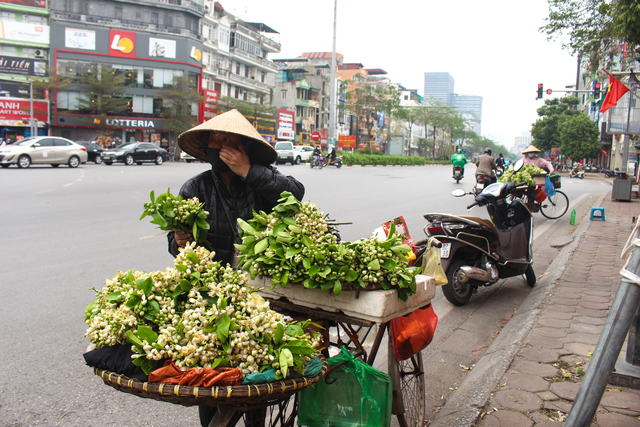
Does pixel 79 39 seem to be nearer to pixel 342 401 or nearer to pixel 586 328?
pixel 586 328

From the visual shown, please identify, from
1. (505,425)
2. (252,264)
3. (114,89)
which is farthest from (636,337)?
(114,89)

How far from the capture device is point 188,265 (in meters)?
1.71

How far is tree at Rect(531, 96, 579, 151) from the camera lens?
60.8m

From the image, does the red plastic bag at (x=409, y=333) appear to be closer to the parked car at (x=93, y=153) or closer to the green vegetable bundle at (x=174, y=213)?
the green vegetable bundle at (x=174, y=213)

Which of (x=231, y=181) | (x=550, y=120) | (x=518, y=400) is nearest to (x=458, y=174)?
(x=518, y=400)

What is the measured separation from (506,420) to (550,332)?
1.51 metres

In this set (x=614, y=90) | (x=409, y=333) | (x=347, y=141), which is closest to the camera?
(x=409, y=333)

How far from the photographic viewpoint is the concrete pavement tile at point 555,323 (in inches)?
154

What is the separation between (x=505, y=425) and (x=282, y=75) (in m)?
68.9

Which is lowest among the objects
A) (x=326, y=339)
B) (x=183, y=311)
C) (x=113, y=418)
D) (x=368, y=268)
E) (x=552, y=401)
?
(x=113, y=418)

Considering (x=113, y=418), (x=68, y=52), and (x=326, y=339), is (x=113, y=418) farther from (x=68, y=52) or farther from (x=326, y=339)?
(x=68, y=52)

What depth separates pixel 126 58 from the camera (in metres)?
43.9

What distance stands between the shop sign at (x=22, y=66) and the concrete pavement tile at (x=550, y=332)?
45.4m

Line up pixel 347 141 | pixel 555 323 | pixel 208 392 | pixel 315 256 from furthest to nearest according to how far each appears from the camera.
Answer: pixel 347 141 < pixel 555 323 < pixel 315 256 < pixel 208 392
